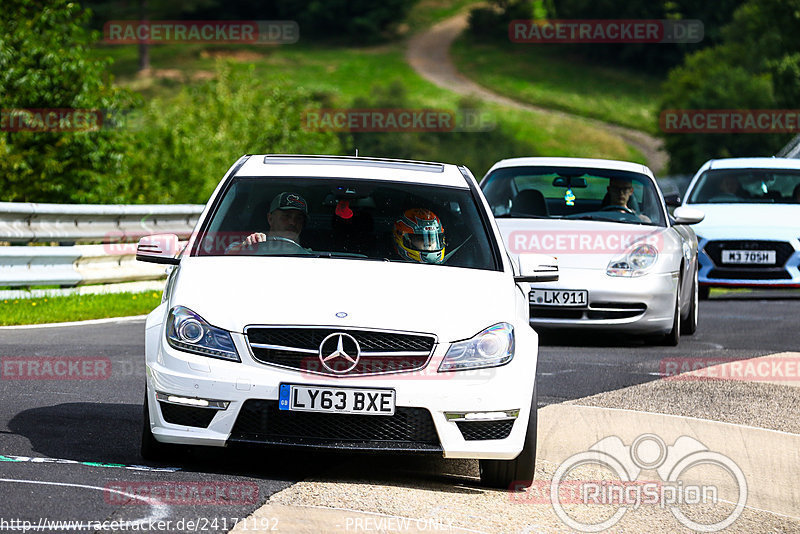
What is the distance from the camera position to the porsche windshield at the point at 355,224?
23.0 feet

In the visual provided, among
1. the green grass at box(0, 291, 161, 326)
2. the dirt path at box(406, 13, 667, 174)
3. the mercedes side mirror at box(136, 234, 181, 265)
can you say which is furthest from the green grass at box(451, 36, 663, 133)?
the mercedes side mirror at box(136, 234, 181, 265)

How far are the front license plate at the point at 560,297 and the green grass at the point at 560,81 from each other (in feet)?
291

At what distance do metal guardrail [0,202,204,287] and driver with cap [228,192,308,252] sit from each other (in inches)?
277

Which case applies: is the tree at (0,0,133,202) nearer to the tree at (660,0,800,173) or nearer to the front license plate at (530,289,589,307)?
the front license plate at (530,289,589,307)

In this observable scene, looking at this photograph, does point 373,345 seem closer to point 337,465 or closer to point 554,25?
point 337,465

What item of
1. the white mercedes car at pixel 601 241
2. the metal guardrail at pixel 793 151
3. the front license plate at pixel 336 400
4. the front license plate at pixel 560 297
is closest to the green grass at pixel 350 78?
the metal guardrail at pixel 793 151

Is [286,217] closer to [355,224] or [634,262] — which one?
[355,224]

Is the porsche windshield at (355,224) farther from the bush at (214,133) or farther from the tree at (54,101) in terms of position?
the bush at (214,133)

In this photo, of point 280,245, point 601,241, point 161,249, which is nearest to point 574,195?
point 601,241

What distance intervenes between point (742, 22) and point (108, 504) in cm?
10228

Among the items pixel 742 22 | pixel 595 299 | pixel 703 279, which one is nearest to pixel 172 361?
pixel 595 299

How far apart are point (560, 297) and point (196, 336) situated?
20.0ft

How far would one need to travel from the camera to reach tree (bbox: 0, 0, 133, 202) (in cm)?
2834

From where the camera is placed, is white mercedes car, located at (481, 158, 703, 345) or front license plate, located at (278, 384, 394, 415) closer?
front license plate, located at (278, 384, 394, 415)
